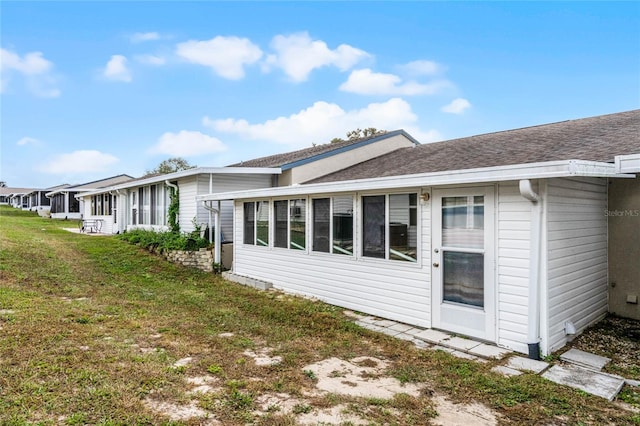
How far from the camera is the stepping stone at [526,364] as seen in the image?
407 cm

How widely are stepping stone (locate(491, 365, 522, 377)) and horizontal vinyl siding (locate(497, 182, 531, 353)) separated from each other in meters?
0.55

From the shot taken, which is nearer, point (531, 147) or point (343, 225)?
point (531, 147)

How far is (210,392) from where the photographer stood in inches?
135

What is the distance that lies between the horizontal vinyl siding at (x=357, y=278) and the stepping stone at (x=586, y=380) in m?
1.73

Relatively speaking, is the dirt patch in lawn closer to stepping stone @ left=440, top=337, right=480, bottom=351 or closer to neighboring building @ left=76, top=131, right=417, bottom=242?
stepping stone @ left=440, top=337, right=480, bottom=351

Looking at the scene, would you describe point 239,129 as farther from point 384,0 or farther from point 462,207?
point 462,207

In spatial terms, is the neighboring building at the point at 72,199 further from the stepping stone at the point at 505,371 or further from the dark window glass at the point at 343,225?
the stepping stone at the point at 505,371

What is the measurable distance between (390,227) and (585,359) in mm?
2903

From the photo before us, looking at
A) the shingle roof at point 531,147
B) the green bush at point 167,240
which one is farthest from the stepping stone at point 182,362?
the green bush at point 167,240

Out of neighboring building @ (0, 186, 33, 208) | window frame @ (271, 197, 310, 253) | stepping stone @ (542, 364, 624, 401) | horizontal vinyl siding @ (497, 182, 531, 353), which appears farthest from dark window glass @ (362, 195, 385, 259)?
neighboring building @ (0, 186, 33, 208)

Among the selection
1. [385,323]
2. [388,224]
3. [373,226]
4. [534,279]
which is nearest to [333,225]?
[373,226]

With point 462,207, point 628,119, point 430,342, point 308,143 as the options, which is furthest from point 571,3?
point 308,143

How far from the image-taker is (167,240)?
11414 mm

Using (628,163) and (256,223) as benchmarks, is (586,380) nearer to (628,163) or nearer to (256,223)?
(628,163)
